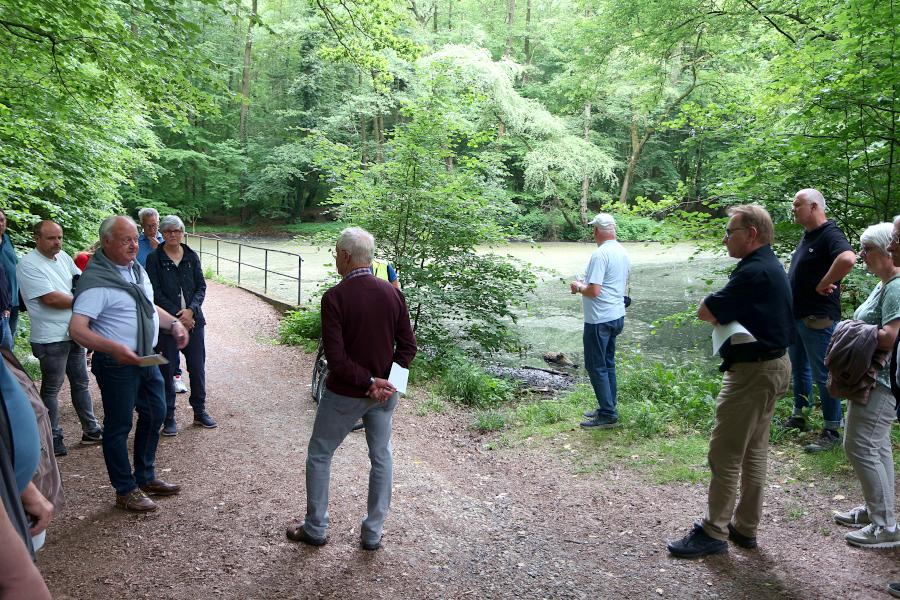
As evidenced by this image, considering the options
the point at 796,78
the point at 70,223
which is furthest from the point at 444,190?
the point at 70,223

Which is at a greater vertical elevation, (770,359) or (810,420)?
(770,359)

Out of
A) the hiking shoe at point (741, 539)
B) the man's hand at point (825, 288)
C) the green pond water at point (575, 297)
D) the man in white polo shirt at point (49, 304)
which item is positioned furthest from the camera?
the green pond water at point (575, 297)

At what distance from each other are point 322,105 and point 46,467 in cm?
3237

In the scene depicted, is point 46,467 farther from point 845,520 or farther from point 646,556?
point 845,520

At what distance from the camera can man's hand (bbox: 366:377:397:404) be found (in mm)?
3223

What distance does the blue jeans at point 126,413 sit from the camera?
3.58 metres

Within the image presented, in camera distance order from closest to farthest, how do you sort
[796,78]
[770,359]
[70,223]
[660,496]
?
[770,359]
[660,496]
[796,78]
[70,223]

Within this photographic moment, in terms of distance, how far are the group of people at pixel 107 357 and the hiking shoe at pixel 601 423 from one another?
133 inches

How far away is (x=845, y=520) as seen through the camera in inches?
146

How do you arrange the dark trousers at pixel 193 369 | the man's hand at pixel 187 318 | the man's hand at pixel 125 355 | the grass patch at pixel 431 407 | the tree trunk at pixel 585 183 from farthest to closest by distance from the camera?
the tree trunk at pixel 585 183 → the grass patch at pixel 431 407 → the dark trousers at pixel 193 369 → the man's hand at pixel 187 318 → the man's hand at pixel 125 355

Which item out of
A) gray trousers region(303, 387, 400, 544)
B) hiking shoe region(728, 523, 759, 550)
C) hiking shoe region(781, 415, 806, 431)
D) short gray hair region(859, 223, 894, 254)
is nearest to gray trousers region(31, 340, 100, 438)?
gray trousers region(303, 387, 400, 544)

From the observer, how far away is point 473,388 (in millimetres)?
7219

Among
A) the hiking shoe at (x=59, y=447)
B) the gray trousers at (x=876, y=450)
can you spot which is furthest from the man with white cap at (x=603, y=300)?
the hiking shoe at (x=59, y=447)

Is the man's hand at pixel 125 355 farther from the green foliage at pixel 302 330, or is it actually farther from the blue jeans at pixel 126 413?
the green foliage at pixel 302 330
